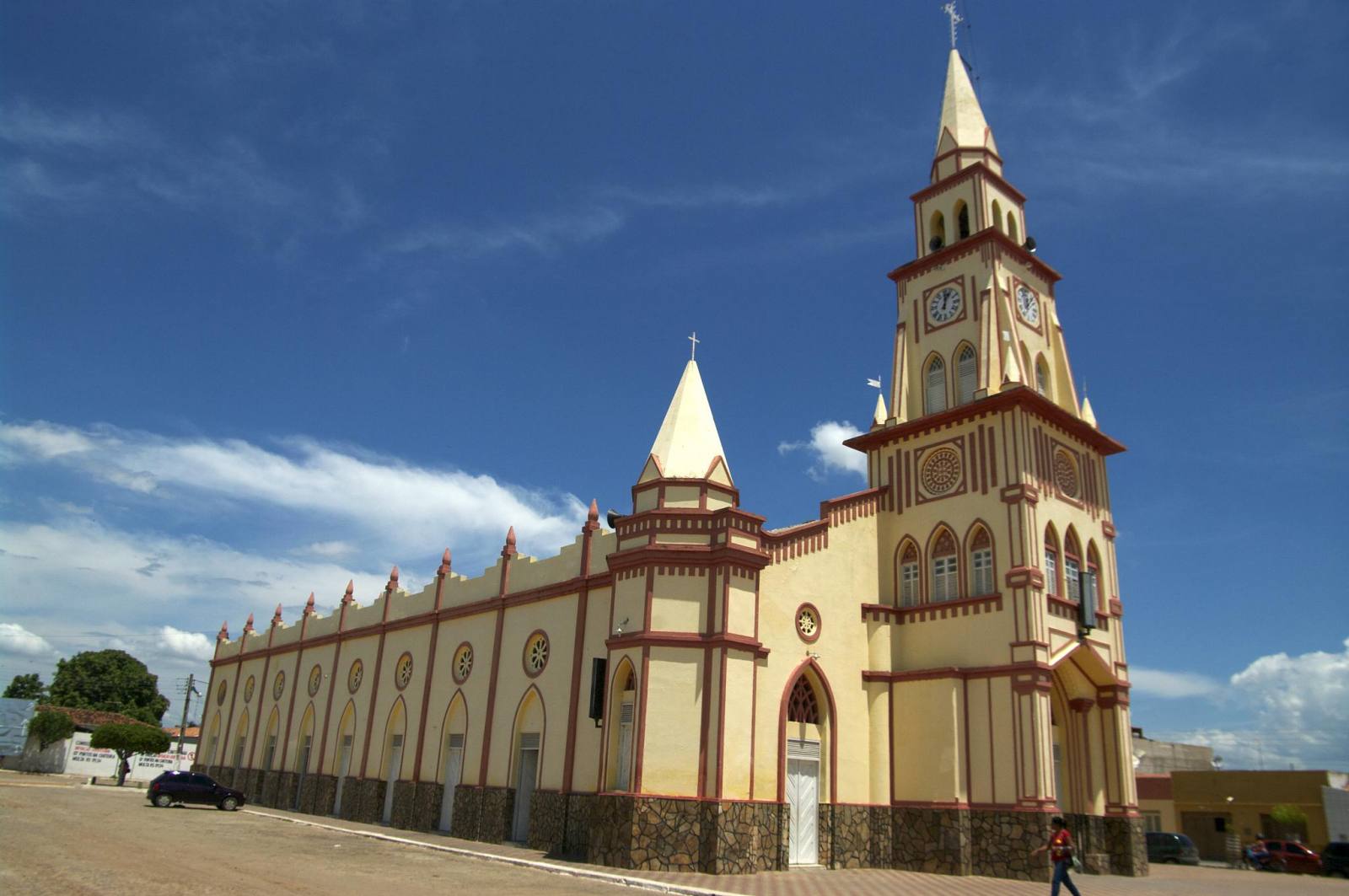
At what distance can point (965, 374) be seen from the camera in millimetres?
27797

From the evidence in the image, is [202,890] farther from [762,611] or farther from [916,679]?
[916,679]

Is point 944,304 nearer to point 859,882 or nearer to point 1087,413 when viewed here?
point 1087,413

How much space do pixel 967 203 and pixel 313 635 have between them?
31766mm

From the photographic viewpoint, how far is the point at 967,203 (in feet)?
97.9

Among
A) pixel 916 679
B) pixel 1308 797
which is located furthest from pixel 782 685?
pixel 1308 797

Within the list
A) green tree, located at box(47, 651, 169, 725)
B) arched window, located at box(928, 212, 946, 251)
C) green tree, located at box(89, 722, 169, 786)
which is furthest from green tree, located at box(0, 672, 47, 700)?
arched window, located at box(928, 212, 946, 251)

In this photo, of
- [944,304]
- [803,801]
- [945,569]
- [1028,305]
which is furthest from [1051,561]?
[803,801]

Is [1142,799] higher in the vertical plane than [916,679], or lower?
lower

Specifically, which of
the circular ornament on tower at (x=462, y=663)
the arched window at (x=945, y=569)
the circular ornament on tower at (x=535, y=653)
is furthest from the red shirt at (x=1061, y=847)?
the circular ornament on tower at (x=462, y=663)

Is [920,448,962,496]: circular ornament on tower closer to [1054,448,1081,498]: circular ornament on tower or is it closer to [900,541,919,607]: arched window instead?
[900,541,919,607]: arched window

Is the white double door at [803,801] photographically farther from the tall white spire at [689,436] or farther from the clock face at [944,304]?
the clock face at [944,304]

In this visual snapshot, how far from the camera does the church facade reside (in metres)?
21.8

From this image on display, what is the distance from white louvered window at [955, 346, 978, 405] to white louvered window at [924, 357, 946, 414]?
45cm

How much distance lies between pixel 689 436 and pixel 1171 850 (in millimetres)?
23590
